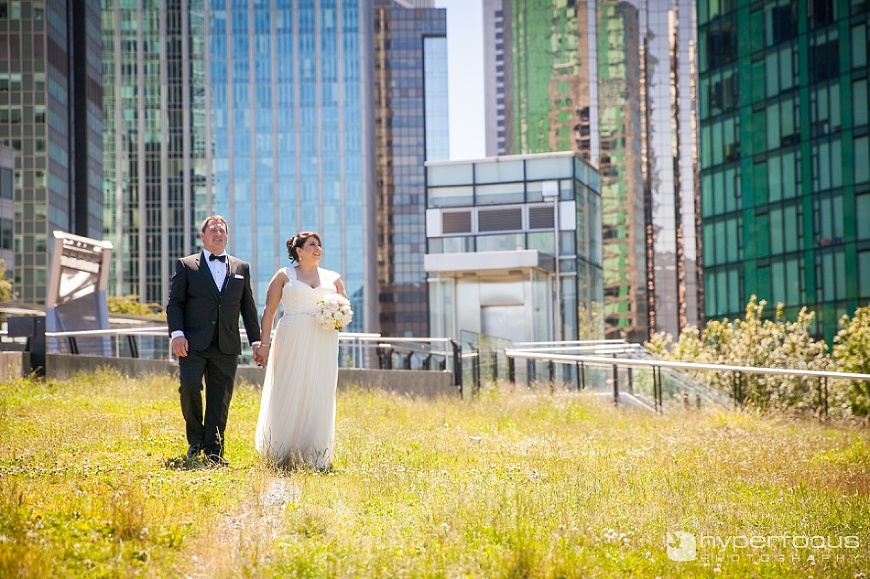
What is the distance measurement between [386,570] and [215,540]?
1.16 m

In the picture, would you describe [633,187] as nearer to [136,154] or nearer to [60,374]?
[136,154]

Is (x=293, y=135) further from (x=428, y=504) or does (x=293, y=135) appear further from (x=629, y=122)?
(x=428, y=504)

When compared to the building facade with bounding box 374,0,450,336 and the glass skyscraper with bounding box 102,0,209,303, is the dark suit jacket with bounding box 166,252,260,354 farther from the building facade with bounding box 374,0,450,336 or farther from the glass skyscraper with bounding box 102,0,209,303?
the building facade with bounding box 374,0,450,336

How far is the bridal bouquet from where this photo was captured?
11.0 meters

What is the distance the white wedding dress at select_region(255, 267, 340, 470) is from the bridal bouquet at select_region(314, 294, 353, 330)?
10 cm

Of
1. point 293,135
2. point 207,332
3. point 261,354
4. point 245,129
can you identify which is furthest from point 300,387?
point 245,129

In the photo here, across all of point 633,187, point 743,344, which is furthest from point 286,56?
point 743,344

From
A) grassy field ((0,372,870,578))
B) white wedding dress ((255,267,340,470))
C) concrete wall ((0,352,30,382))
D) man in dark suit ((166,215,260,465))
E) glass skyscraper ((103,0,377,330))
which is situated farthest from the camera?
glass skyscraper ((103,0,377,330))

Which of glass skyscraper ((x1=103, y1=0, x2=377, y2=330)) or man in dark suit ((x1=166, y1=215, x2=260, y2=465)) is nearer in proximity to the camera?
man in dark suit ((x1=166, y1=215, x2=260, y2=465))

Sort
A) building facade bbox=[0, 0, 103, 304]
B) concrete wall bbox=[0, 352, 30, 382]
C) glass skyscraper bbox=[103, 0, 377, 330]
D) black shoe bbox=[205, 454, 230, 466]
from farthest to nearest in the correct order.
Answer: glass skyscraper bbox=[103, 0, 377, 330] < building facade bbox=[0, 0, 103, 304] < concrete wall bbox=[0, 352, 30, 382] < black shoe bbox=[205, 454, 230, 466]

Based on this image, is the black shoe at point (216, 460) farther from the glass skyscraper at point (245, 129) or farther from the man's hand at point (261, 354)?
Answer: the glass skyscraper at point (245, 129)

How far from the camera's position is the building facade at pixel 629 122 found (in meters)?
154

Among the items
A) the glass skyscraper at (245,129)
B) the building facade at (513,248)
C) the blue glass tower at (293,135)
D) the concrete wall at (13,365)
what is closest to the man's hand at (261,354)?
the concrete wall at (13,365)

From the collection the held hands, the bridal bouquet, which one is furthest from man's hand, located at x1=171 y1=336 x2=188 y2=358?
the bridal bouquet
